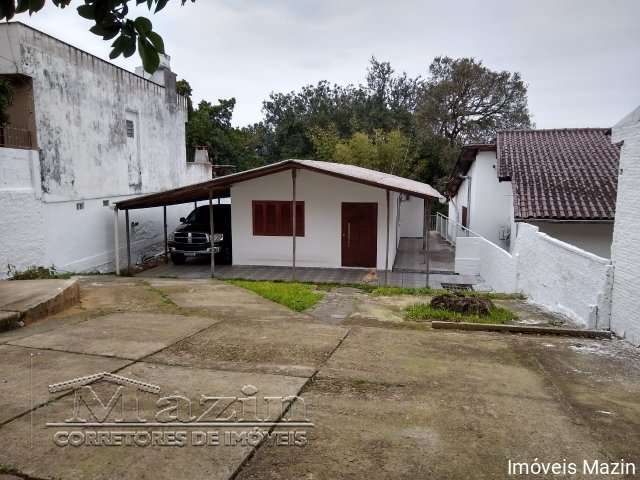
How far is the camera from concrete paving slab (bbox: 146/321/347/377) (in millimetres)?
5203

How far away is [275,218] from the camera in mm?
15500

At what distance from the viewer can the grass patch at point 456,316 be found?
7.93 metres

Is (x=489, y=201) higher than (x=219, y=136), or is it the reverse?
(x=219, y=136)

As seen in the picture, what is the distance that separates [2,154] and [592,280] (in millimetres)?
11971

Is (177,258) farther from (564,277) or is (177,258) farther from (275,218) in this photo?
(564,277)

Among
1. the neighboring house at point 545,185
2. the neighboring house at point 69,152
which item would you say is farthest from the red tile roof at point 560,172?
the neighboring house at point 69,152

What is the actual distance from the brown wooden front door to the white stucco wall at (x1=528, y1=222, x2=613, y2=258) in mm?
4581

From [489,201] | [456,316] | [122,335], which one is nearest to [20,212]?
[122,335]

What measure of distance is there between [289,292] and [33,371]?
6.27 meters

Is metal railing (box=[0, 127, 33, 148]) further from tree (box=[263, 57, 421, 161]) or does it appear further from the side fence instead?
tree (box=[263, 57, 421, 161])

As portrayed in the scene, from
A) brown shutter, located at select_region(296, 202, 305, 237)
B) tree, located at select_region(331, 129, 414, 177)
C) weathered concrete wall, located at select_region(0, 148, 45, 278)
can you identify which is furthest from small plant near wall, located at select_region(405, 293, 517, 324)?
tree, located at select_region(331, 129, 414, 177)

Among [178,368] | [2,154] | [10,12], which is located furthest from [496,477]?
[2,154]

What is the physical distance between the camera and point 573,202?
1359 centimetres

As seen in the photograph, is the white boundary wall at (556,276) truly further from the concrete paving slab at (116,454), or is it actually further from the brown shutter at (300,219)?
the concrete paving slab at (116,454)
